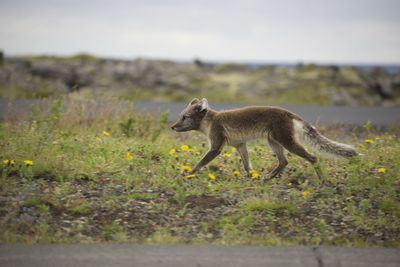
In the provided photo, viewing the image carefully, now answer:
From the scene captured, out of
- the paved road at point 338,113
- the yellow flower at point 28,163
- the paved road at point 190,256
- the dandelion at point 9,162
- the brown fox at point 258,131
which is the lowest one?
the paved road at point 190,256

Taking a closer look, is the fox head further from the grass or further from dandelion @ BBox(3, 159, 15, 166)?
dandelion @ BBox(3, 159, 15, 166)

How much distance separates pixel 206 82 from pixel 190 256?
3248 centimetres

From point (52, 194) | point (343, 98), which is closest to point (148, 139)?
point (52, 194)

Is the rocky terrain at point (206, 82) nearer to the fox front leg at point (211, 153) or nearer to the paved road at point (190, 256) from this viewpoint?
the fox front leg at point (211, 153)

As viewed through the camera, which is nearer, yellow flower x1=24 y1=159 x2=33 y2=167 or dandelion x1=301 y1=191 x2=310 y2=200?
dandelion x1=301 y1=191 x2=310 y2=200

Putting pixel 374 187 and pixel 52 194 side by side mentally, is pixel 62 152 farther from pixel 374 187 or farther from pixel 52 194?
pixel 374 187

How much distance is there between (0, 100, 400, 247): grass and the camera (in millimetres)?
6547

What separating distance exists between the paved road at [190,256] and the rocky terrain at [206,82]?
70.4ft

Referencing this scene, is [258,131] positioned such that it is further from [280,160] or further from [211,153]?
[211,153]

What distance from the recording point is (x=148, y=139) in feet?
40.4

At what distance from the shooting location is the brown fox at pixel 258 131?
8.66 metres

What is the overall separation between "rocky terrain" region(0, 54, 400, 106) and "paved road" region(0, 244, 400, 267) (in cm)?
2145

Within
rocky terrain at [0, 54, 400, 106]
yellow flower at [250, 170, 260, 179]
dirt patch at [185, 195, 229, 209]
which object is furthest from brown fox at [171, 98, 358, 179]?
rocky terrain at [0, 54, 400, 106]

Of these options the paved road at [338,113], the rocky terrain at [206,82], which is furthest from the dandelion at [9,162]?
the rocky terrain at [206,82]
